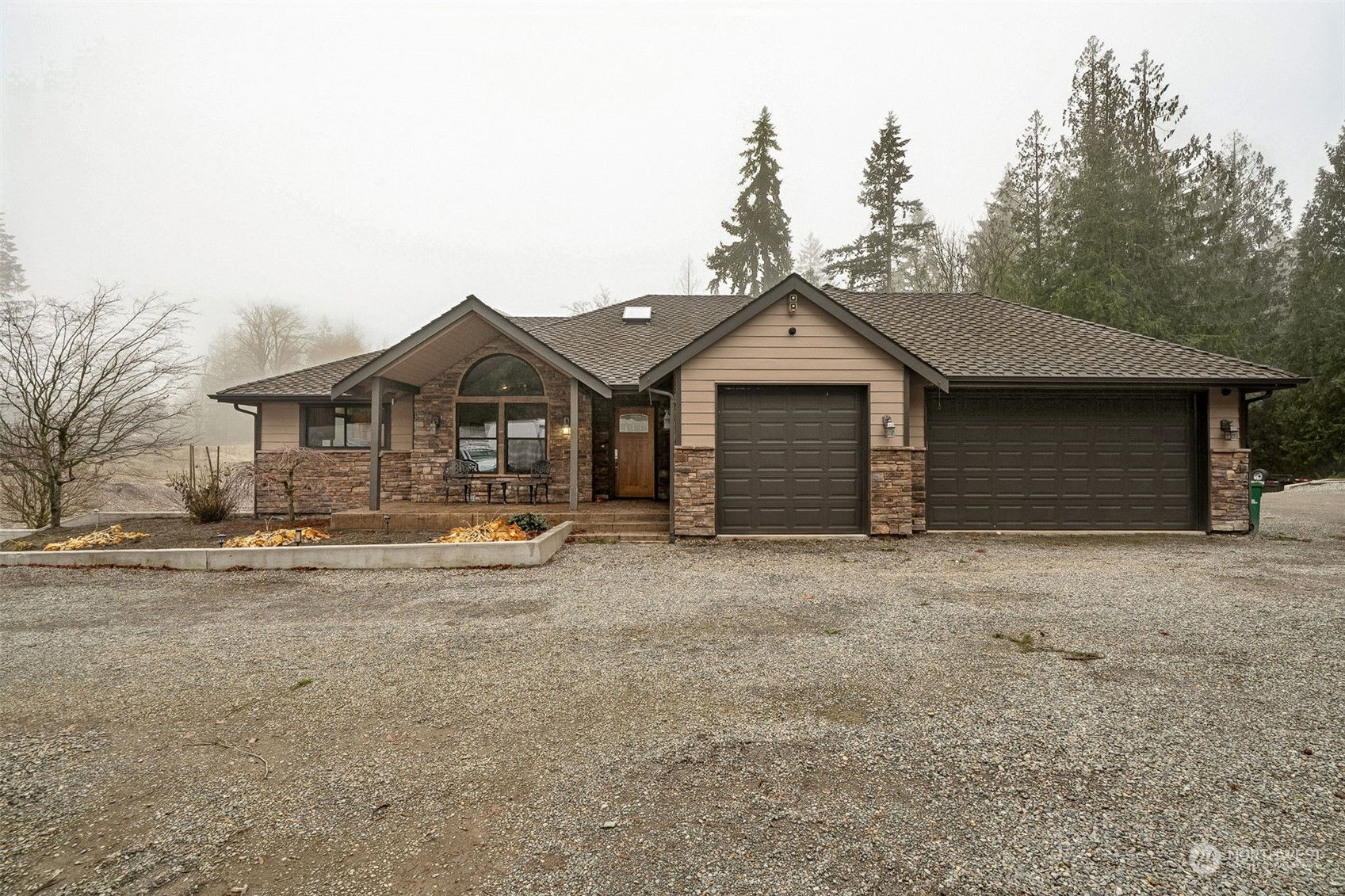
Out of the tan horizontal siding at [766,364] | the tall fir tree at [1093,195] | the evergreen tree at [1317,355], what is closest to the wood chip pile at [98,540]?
the tan horizontal siding at [766,364]

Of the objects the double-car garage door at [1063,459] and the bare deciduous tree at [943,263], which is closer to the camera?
the double-car garage door at [1063,459]

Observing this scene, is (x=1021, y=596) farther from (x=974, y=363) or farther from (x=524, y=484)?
(x=524, y=484)

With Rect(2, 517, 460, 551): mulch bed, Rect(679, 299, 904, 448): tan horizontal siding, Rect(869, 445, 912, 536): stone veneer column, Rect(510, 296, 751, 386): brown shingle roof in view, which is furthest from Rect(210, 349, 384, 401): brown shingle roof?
Rect(869, 445, 912, 536): stone veneer column

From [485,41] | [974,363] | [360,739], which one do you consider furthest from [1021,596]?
[485,41]

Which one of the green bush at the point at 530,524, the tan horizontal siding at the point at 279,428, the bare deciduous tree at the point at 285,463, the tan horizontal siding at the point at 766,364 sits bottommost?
the green bush at the point at 530,524

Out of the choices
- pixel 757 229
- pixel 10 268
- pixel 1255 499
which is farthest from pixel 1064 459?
pixel 10 268

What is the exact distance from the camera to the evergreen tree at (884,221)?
87.6 ft

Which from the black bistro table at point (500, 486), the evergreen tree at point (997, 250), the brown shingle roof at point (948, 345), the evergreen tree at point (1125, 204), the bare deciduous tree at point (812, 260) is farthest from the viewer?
the bare deciduous tree at point (812, 260)

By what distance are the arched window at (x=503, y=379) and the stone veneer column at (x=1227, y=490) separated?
1248 cm

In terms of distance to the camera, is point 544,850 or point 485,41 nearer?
point 544,850

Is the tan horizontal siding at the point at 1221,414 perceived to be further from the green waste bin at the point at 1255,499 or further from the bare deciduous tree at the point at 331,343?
the bare deciduous tree at the point at 331,343

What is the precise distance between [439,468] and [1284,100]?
172 ft

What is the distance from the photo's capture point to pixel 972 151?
41.5 metres

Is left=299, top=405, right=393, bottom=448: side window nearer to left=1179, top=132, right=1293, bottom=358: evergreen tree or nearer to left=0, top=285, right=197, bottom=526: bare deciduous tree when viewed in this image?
left=0, top=285, right=197, bottom=526: bare deciduous tree
